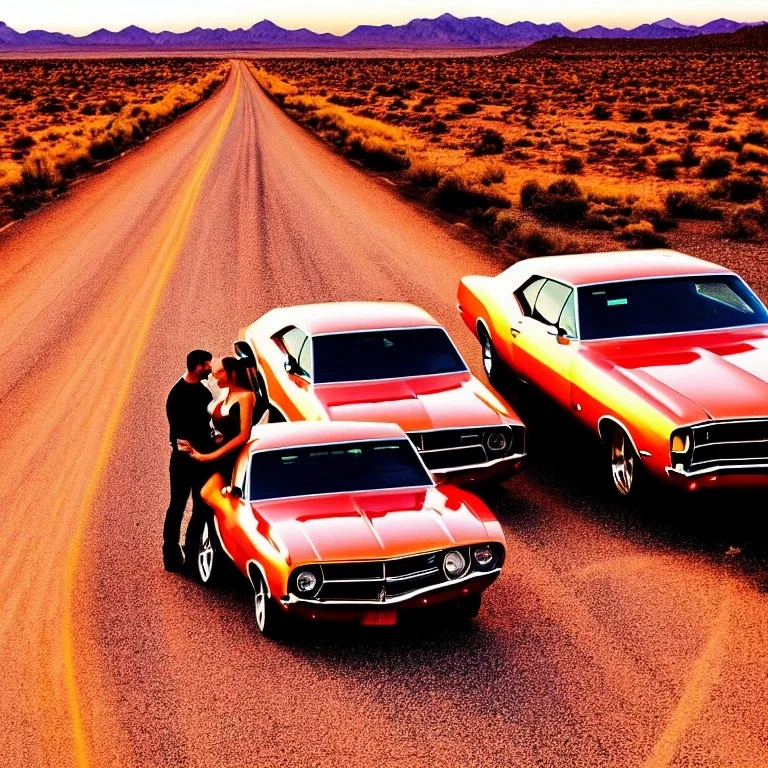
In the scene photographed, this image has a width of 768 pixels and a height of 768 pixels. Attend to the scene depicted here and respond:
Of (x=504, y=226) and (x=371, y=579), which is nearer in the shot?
(x=371, y=579)

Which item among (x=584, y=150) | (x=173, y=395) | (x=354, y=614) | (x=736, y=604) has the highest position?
(x=173, y=395)

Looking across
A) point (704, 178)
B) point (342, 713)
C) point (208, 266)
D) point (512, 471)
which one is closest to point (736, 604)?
point (512, 471)

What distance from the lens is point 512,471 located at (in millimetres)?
9562

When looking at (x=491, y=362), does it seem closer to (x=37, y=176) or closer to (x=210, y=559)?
(x=210, y=559)

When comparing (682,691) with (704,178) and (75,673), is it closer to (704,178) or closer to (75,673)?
(75,673)

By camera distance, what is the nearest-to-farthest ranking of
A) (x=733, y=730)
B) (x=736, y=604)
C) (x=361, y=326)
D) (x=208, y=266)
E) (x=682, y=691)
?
(x=733, y=730) → (x=682, y=691) → (x=736, y=604) → (x=361, y=326) → (x=208, y=266)

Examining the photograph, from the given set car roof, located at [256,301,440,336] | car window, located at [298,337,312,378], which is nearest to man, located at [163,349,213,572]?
car window, located at [298,337,312,378]

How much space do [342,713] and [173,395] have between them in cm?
301

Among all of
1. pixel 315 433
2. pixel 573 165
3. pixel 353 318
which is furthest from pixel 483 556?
pixel 573 165

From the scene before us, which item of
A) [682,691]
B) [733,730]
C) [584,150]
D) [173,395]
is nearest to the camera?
[733,730]

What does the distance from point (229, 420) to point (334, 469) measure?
1.12 m

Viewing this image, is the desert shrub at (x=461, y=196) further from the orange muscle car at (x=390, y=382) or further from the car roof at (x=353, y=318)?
the orange muscle car at (x=390, y=382)

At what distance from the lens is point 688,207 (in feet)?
85.4

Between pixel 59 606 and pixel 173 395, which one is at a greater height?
pixel 173 395
